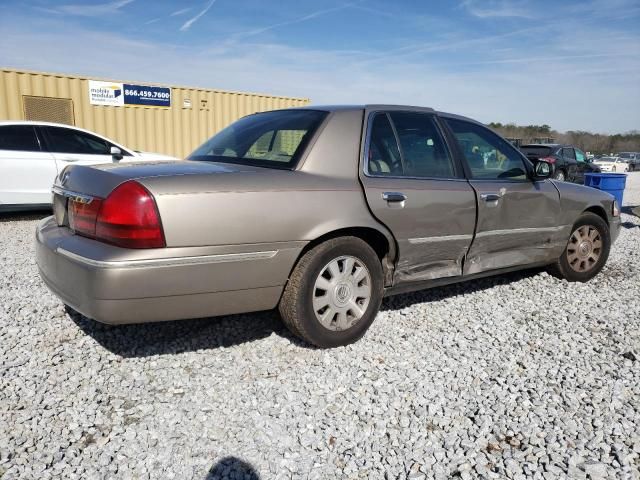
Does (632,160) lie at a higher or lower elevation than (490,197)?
lower

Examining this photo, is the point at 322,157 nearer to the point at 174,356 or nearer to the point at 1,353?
the point at 174,356

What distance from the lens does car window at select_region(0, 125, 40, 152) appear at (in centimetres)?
738

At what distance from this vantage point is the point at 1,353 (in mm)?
3053

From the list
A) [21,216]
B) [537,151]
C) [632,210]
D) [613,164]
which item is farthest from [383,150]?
[613,164]

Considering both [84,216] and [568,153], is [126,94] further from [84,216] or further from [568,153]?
[568,153]

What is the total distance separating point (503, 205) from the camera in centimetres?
397

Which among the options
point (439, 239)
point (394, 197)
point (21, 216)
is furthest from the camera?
point (21, 216)

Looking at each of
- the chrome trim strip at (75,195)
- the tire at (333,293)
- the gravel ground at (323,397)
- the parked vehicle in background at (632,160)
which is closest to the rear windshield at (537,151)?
the gravel ground at (323,397)

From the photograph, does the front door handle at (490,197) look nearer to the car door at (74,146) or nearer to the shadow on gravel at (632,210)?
the car door at (74,146)

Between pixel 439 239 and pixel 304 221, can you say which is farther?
pixel 439 239

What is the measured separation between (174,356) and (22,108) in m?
10.3

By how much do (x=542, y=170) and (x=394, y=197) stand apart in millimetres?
1799

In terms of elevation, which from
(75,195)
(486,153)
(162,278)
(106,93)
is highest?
(106,93)

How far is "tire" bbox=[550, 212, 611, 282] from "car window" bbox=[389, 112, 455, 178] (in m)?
1.86
